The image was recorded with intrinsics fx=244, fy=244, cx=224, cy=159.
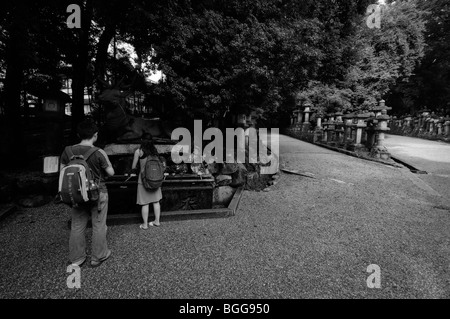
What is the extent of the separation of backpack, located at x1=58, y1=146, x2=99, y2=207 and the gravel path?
3.29 feet

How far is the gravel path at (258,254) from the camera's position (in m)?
2.79

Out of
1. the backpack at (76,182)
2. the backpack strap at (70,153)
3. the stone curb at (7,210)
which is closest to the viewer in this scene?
the backpack at (76,182)

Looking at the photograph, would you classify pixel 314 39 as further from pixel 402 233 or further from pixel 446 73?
pixel 446 73

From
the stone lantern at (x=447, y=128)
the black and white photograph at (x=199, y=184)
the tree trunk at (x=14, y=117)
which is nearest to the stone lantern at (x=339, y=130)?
the black and white photograph at (x=199, y=184)

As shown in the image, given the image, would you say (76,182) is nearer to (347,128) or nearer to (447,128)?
(347,128)

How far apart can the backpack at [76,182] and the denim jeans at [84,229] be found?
0.84 feet

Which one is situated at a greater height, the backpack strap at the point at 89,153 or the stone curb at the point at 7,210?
the backpack strap at the point at 89,153

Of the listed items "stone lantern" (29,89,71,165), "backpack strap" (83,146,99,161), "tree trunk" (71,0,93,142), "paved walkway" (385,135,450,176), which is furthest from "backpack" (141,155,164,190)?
"paved walkway" (385,135,450,176)

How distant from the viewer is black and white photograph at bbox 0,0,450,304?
288 cm

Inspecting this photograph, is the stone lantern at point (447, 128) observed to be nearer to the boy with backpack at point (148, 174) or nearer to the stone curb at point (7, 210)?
the boy with backpack at point (148, 174)

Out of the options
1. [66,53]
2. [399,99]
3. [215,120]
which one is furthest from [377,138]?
[399,99]

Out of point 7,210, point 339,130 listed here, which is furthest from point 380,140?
point 7,210

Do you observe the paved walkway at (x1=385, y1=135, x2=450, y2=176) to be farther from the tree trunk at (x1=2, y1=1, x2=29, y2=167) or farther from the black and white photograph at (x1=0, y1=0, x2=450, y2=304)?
the tree trunk at (x1=2, y1=1, x2=29, y2=167)
